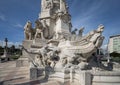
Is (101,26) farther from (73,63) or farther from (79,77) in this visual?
(79,77)

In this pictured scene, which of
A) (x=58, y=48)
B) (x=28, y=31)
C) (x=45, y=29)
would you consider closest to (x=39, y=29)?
(x=45, y=29)

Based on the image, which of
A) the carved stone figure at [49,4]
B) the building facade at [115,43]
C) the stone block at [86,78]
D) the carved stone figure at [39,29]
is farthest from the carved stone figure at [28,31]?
the building facade at [115,43]

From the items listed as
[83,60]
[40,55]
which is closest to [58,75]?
[83,60]

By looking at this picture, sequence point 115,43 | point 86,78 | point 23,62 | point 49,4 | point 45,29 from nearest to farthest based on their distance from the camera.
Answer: point 86,78
point 23,62
point 45,29
point 49,4
point 115,43

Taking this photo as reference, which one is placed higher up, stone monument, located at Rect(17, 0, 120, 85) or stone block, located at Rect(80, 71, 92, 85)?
stone monument, located at Rect(17, 0, 120, 85)

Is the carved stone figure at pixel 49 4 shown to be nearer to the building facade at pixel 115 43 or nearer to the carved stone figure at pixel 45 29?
the carved stone figure at pixel 45 29

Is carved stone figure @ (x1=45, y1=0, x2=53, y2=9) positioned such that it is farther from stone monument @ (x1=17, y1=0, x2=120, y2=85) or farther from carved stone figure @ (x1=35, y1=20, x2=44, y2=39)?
carved stone figure @ (x1=35, y1=20, x2=44, y2=39)

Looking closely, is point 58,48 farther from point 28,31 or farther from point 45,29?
point 28,31

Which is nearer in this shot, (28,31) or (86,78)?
(86,78)

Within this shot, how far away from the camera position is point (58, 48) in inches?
542

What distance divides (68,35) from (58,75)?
9.93 m

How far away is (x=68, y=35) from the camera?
65.1 feet

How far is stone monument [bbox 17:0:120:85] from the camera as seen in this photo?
33.5 ft

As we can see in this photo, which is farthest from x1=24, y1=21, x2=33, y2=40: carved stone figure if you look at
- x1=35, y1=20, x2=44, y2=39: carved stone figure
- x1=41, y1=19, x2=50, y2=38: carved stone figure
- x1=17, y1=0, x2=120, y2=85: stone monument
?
x1=41, y1=19, x2=50, y2=38: carved stone figure
